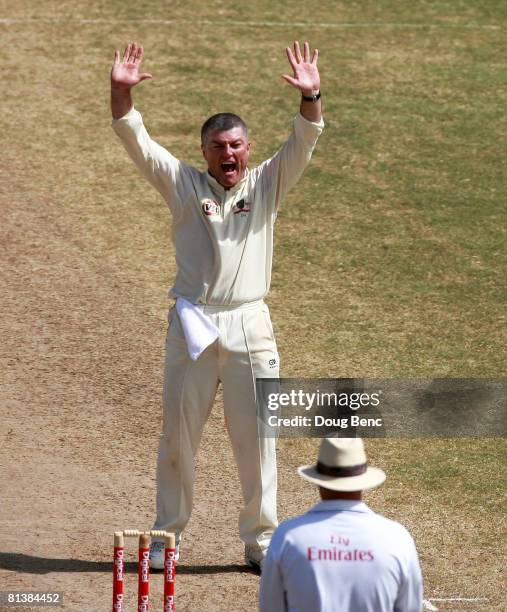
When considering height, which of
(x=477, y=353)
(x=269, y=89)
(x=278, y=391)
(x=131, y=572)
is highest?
(x=269, y=89)

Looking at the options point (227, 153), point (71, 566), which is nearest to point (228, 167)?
point (227, 153)

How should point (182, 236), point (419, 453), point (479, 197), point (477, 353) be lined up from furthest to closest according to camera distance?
point (479, 197)
point (477, 353)
point (419, 453)
point (182, 236)

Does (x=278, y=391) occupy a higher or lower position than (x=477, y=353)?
lower

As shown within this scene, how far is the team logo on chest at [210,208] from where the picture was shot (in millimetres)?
7949

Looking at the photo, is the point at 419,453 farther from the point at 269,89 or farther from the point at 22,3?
the point at 22,3

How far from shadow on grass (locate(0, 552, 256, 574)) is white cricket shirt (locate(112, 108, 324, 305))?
161 centimetres

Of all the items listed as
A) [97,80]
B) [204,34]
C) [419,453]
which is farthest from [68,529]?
[204,34]

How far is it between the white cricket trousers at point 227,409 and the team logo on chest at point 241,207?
1.79 ft

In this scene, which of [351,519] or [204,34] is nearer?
[351,519]

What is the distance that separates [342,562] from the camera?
5.29m

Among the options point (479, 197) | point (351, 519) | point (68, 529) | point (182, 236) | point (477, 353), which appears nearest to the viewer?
point (351, 519)

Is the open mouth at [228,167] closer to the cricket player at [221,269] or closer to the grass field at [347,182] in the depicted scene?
the cricket player at [221,269]

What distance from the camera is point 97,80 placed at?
1625 cm

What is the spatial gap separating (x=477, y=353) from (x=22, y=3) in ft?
29.8
